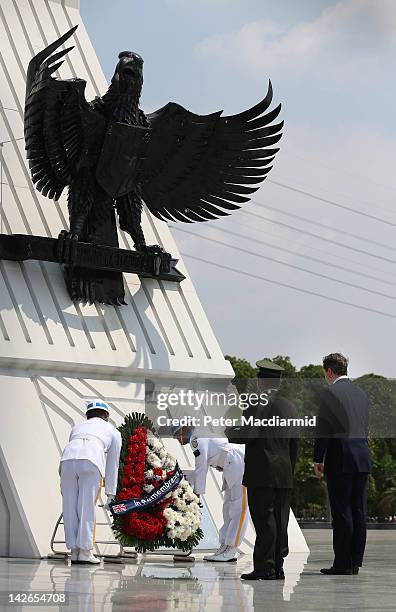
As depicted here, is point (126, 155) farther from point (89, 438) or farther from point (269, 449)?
point (269, 449)

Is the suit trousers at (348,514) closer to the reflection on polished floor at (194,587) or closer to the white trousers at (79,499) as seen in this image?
the reflection on polished floor at (194,587)

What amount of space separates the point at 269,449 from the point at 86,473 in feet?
7.82

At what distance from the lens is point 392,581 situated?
980cm

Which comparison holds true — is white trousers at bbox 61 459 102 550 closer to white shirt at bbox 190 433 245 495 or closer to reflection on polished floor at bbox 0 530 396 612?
reflection on polished floor at bbox 0 530 396 612

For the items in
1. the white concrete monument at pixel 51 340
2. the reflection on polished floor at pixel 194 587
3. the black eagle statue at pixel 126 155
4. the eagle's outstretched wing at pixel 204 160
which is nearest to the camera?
the reflection on polished floor at pixel 194 587

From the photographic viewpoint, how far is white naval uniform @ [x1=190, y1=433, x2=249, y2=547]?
12742mm

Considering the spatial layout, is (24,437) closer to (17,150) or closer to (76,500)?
(76,500)

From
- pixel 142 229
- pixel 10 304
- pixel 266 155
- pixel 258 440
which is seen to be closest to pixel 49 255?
pixel 10 304

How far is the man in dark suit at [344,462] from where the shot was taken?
10234 mm

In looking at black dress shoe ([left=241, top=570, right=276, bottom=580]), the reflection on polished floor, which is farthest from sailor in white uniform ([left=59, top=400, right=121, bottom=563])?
black dress shoe ([left=241, top=570, right=276, bottom=580])

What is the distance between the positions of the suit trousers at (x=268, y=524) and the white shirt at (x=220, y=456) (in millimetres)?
2761

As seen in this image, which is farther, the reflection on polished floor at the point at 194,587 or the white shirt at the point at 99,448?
the white shirt at the point at 99,448

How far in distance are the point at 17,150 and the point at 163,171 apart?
1894 millimetres

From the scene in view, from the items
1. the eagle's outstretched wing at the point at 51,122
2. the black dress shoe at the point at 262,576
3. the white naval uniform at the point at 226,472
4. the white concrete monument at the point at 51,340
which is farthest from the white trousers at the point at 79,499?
the eagle's outstretched wing at the point at 51,122
